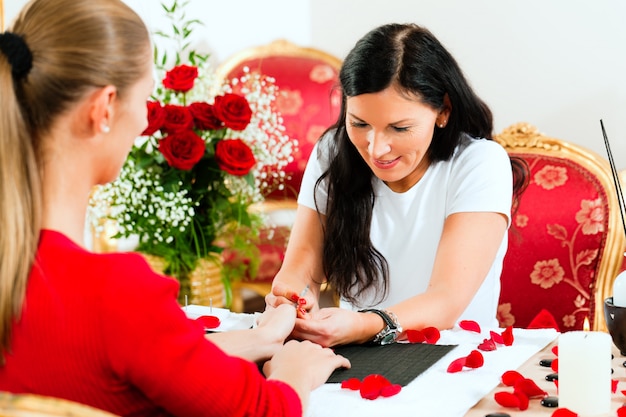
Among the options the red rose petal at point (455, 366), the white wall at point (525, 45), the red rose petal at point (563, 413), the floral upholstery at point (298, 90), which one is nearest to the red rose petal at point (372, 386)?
the red rose petal at point (455, 366)

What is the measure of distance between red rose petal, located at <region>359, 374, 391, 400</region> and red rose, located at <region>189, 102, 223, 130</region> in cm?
108

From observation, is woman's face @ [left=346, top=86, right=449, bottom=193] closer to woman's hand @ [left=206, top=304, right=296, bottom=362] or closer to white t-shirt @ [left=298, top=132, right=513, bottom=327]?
white t-shirt @ [left=298, top=132, right=513, bottom=327]

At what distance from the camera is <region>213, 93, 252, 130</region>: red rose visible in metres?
2.05

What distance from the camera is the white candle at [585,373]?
40.6 inches

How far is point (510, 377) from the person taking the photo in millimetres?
1147

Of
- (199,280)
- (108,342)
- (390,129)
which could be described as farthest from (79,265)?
(199,280)

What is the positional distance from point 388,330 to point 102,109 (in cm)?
67

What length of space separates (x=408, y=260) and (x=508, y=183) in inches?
11.3

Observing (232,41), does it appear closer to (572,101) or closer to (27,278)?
(572,101)

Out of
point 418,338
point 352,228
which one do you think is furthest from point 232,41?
point 418,338

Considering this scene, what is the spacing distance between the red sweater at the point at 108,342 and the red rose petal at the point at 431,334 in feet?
1.83

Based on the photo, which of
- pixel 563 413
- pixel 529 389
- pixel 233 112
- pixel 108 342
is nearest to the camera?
pixel 108 342

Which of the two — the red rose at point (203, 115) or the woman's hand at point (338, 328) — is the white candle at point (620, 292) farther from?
the red rose at point (203, 115)

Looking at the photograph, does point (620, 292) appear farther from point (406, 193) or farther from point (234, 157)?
point (234, 157)
